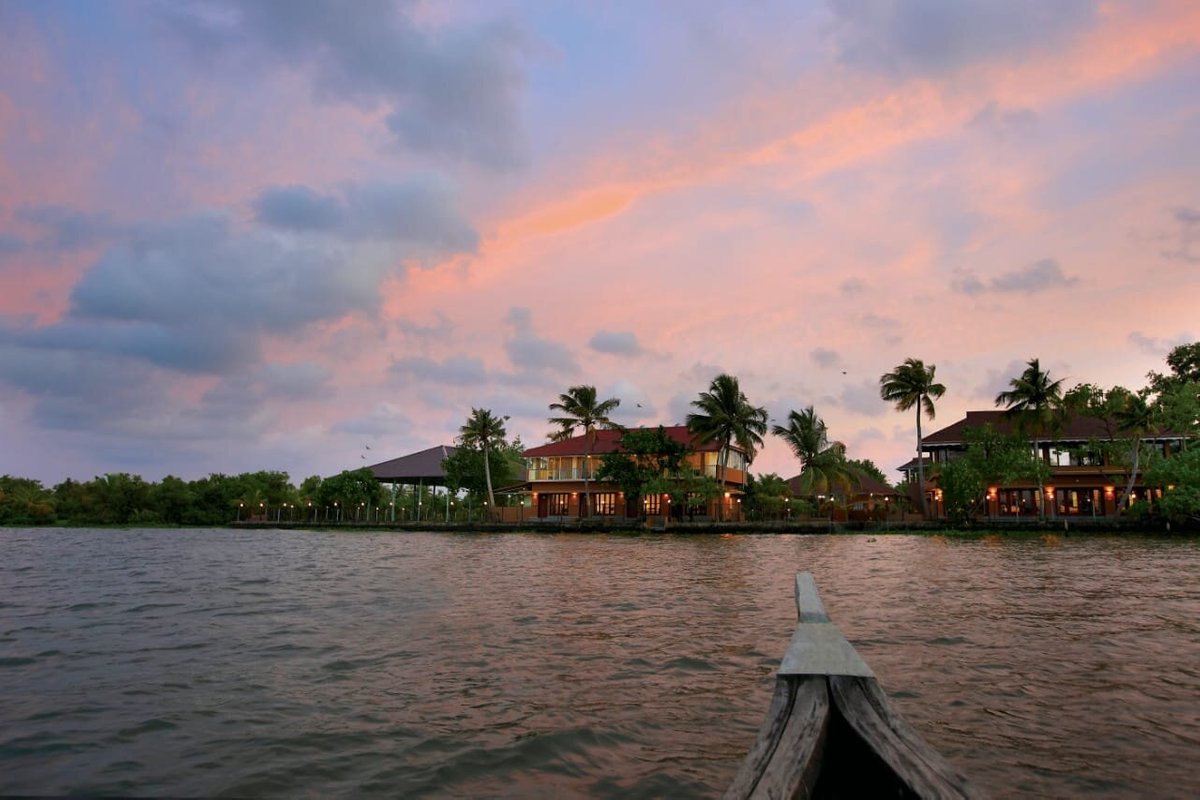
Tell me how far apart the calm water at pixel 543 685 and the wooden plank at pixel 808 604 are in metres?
1.01

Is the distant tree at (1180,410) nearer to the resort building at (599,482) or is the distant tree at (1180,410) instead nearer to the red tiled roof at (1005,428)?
the red tiled roof at (1005,428)

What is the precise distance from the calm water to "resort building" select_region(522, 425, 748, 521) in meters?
39.7

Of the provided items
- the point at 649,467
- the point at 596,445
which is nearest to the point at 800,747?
the point at 649,467

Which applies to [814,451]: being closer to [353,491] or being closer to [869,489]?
[869,489]

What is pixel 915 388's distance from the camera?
5262 cm

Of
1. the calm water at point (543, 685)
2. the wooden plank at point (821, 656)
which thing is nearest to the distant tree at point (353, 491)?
the calm water at point (543, 685)

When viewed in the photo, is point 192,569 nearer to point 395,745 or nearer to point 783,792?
point 395,745

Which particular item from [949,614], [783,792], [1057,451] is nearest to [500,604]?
[949,614]

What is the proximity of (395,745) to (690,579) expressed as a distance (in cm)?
1332

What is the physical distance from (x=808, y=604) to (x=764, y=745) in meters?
3.12

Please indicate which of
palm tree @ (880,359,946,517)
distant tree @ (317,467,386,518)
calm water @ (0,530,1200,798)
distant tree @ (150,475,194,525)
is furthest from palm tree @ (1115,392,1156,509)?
distant tree @ (150,475,194,525)

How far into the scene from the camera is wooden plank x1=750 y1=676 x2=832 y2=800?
245cm

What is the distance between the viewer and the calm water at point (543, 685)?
474 cm

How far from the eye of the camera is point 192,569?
22.0 meters
